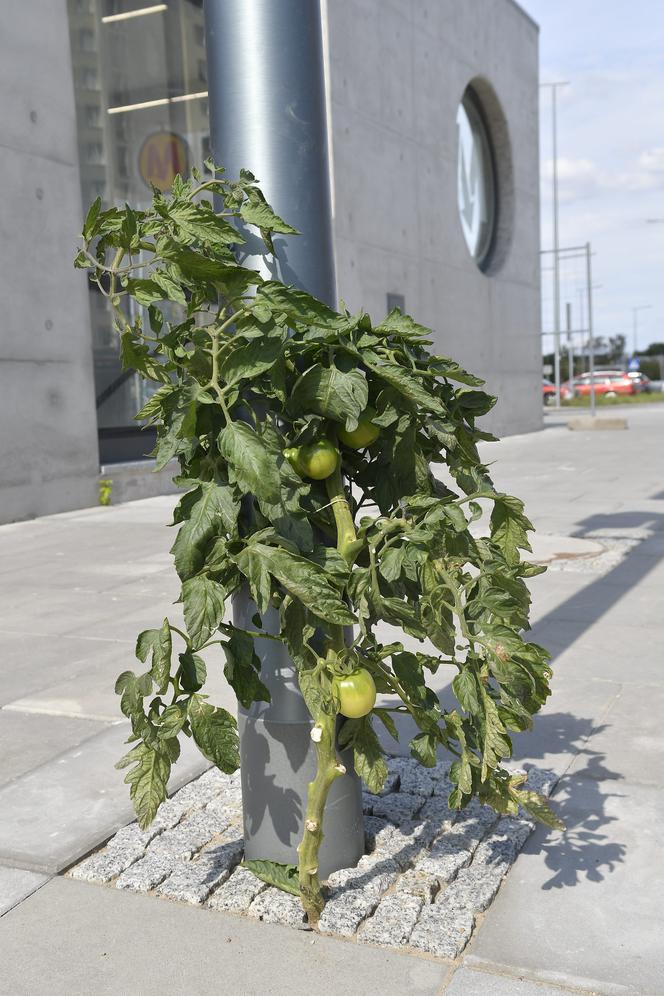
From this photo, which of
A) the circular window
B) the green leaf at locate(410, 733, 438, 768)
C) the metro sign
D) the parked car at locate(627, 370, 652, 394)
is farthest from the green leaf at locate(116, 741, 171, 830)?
the parked car at locate(627, 370, 652, 394)

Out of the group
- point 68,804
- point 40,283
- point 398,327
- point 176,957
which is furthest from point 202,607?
point 40,283

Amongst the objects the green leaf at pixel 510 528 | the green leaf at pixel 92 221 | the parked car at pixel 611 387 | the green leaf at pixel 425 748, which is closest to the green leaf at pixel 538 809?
Answer: the green leaf at pixel 425 748

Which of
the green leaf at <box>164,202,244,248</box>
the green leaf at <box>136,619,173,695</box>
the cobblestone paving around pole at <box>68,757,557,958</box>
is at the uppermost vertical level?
the green leaf at <box>164,202,244,248</box>

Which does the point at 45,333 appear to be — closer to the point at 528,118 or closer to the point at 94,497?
the point at 94,497

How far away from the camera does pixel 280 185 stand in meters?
2.83

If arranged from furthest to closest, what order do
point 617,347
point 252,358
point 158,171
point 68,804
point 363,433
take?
point 617,347, point 158,171, point 68,804, point 363,433, point 252,358

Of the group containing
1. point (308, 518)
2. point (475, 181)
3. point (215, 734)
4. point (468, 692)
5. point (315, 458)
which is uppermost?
point (475, 181)

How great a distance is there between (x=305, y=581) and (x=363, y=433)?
47 cm

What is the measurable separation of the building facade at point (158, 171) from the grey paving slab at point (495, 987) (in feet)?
30.8

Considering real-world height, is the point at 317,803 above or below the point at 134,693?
below

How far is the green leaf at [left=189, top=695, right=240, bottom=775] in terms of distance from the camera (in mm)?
2486

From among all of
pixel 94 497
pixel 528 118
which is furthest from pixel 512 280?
pixel 94 497

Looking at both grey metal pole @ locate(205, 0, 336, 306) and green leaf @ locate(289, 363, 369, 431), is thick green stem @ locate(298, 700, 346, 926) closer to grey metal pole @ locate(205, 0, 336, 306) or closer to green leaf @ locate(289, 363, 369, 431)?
green leaf @ locate(289, 363, 369, 431)

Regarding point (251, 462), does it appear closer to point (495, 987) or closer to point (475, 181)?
point (495, 987)
